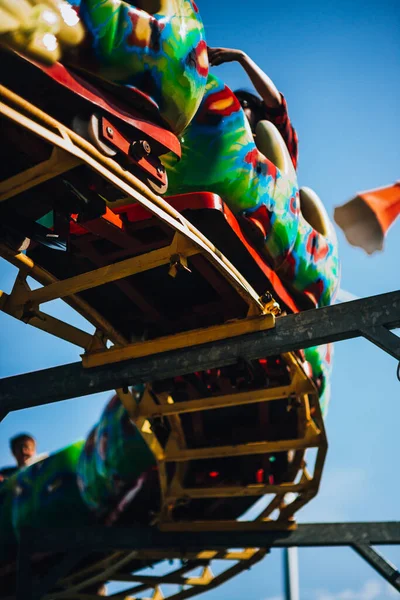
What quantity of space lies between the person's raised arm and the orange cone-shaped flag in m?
2.59

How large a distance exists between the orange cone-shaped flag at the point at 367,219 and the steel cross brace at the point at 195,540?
417cm

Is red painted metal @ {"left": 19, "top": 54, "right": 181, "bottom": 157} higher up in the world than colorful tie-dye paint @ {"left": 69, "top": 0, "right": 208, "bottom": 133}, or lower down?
lower down

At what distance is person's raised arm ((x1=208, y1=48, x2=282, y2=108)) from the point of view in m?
5.75

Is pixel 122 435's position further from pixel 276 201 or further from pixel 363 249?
pixel 363 249

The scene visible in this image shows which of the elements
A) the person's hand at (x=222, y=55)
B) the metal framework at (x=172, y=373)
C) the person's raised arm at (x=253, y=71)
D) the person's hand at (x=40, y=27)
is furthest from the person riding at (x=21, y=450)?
the person's hand at (x=40, y=27)

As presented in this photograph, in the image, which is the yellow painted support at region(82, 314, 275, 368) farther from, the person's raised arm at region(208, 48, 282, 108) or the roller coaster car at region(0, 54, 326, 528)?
the person's raised arm at region(208, 48, 282, 108)

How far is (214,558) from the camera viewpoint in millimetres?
8117

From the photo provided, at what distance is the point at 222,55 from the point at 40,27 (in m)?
2.40

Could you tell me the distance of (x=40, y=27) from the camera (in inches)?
141

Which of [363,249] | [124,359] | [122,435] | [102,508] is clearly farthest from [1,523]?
[363,249]

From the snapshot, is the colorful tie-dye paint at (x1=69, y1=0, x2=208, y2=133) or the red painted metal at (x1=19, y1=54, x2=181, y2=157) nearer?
the red painted metal at (x1=19, y1=54, x2=181, y2=157)

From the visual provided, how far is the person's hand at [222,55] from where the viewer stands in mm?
5719


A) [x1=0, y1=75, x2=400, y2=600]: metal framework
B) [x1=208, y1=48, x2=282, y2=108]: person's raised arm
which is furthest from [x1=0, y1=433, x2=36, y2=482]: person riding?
[x1=208, y1=48, x2=282, y2=108]: person's raised arm

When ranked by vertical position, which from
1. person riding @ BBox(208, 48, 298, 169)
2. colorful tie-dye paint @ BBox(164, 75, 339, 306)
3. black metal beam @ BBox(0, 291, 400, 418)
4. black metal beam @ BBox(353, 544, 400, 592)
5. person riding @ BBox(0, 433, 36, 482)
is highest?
person riding @ BBox(208, 48, 298, 169)
